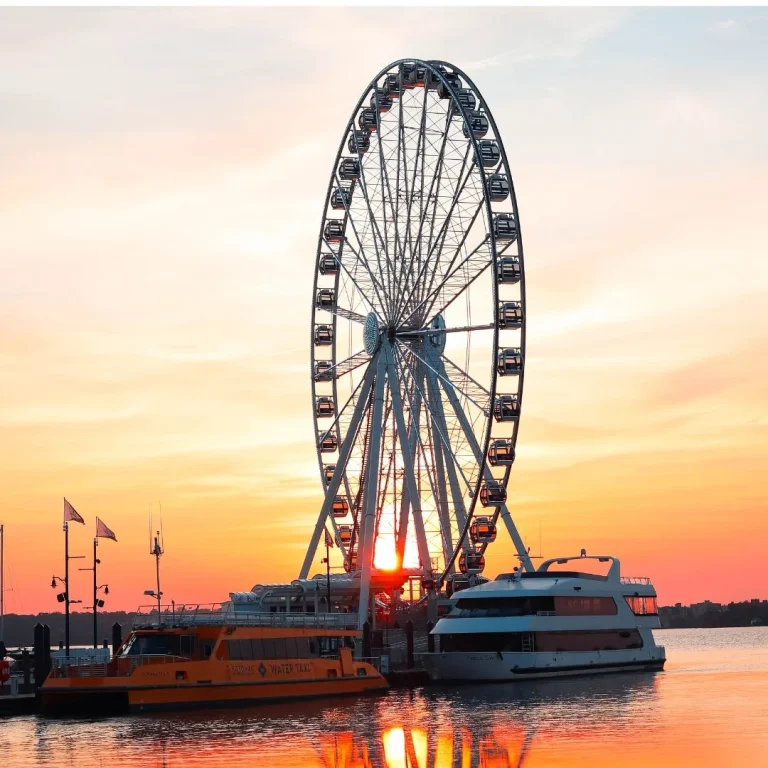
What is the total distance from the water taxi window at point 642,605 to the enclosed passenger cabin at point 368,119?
30.3m

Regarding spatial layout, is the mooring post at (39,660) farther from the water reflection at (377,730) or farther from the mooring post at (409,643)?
the mooring post at (409,643)

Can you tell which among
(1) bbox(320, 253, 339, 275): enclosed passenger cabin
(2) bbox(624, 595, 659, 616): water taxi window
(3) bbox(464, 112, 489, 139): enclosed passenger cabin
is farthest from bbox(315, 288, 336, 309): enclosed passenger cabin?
(2) bbox(624, 595, 659, 616): water taxi window

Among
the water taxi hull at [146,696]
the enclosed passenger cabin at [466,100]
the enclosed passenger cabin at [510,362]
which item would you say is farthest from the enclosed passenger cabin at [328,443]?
the water taxi hull at [146,696]

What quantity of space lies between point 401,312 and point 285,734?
97.5 ft

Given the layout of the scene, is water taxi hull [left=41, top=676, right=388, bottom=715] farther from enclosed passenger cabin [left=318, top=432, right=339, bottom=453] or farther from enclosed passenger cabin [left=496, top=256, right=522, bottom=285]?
enclosed passenger cabin [left=318, top=432, right=339, bottom=453]

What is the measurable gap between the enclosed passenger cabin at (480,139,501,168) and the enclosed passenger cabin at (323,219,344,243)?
14.2 metres

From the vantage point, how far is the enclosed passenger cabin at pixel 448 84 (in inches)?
3115

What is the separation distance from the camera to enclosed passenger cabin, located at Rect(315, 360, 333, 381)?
87.8 metres

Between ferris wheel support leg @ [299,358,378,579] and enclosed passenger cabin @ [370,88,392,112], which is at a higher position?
enclosed passenger cabin @ [370,88,392,112]

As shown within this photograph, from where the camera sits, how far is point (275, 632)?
6406 centimetres

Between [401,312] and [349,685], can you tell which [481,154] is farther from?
[349,685]

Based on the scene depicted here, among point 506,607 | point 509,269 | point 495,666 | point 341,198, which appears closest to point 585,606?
point 506,607

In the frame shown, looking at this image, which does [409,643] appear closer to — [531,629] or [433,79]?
[531,629]

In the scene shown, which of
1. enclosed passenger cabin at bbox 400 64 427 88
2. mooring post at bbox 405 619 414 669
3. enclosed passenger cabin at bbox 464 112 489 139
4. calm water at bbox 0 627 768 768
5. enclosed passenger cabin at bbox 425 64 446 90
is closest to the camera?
calm water at bbox 0 627 768 768
